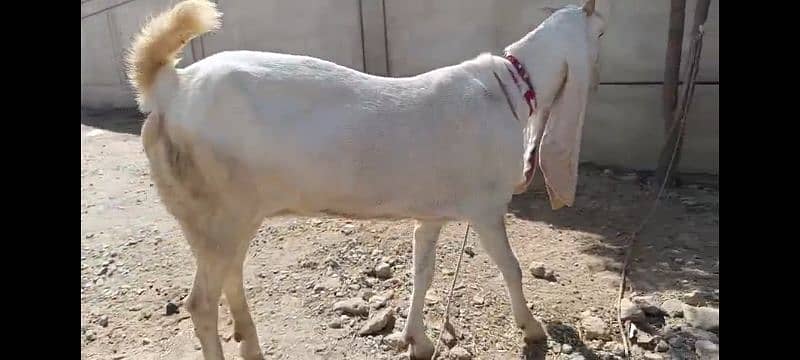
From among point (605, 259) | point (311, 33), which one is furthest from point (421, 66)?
point (605, 259)

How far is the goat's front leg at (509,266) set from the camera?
3.04m

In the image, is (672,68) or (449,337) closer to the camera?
(449,337)

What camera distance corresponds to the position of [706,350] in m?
3.14

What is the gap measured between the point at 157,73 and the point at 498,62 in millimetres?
1571

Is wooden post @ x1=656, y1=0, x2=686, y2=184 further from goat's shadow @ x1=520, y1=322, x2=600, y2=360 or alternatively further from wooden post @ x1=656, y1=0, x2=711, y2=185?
goat's shadow @ x1=520, y1=322, x2=600, y2=360

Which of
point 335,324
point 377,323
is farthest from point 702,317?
point 335,324

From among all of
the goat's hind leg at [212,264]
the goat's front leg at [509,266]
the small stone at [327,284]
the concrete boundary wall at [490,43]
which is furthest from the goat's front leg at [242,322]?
the concrete boundary wall at [490,43]

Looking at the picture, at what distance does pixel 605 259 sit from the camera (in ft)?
14.4

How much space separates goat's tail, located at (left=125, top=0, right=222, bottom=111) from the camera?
264 cm

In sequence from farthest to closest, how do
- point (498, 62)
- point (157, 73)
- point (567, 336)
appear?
point (567, 336)
point (498, 62)
point (157, 73)

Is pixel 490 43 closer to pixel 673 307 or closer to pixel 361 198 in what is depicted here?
pixel 673 307

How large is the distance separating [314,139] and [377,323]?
1240 mm

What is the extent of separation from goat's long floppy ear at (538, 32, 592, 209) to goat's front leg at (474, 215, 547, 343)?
0.47 meters
